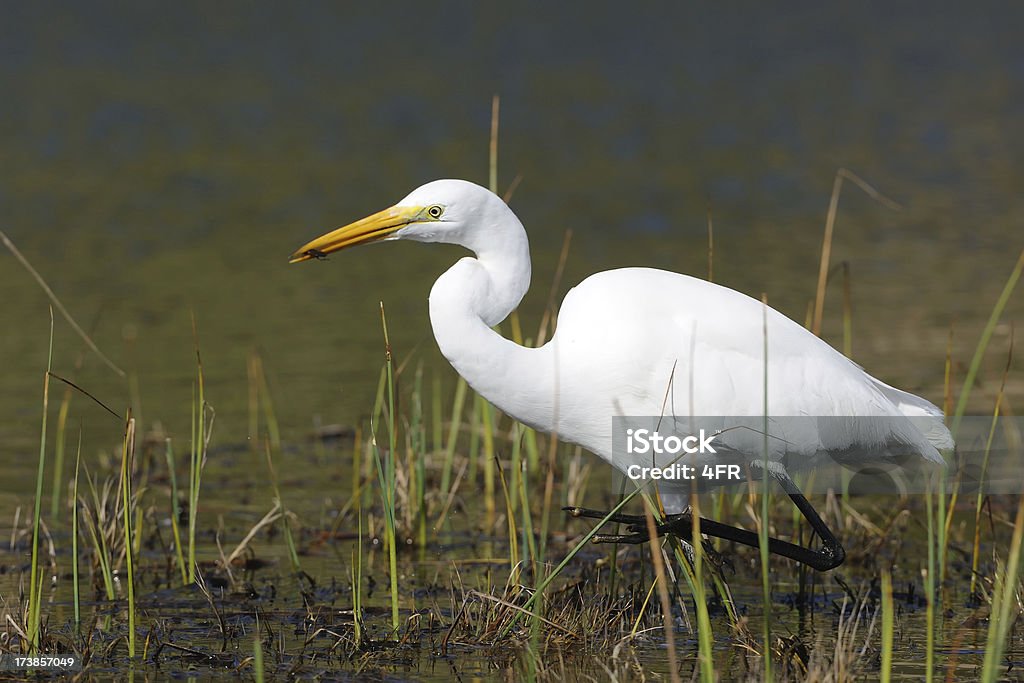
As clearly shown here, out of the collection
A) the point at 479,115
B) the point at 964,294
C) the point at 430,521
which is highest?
the point at 479,115

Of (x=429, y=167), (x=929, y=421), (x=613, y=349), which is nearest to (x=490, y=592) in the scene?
(x=613, y=349)

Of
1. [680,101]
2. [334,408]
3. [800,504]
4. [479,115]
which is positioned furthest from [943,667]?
[680,101]

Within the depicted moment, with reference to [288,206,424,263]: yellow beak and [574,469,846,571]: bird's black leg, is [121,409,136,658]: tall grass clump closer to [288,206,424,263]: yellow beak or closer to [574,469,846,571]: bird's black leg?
[288,206,424,263]: yellow beak

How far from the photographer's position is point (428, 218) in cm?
460

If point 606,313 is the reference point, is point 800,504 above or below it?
below

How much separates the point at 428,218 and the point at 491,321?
0.38 metres

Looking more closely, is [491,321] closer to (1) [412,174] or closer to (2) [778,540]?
(2) [778,540]

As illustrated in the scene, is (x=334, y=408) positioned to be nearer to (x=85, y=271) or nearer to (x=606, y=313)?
(x=606, y=313)

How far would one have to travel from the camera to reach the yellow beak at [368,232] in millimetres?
4582

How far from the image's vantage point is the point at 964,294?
11133mm

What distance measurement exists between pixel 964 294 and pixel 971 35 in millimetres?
24849

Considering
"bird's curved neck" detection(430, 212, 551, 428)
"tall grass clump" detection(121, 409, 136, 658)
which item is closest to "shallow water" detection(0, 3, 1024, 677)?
"bird's curved neck" detection(430, 212, 551, 428)

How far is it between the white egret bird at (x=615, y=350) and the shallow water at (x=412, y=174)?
0.92 metres

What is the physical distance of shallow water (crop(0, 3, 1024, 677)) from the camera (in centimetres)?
914
